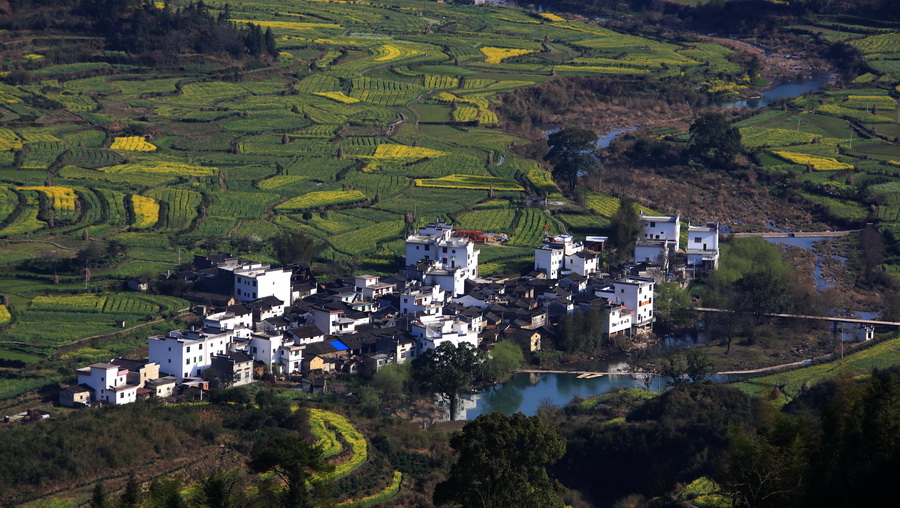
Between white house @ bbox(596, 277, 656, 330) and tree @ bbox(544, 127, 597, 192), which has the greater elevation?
tree @ bbox(544, 127, 597, 192)

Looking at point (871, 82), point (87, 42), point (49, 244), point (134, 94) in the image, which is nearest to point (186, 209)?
point (49, 244)

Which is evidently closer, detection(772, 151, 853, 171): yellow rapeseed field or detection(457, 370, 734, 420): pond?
detection(457, 370, 734, 420): pond

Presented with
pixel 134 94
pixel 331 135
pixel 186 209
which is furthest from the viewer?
pixel 134 94

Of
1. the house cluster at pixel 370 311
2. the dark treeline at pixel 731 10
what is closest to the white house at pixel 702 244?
the house cluster at pixel 370 311

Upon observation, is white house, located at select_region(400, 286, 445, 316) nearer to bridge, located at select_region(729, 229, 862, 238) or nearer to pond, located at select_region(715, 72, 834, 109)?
bridge, located at select_region(729, 229, 862, 238)

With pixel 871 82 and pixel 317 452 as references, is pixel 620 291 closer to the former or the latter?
pixel 317 452

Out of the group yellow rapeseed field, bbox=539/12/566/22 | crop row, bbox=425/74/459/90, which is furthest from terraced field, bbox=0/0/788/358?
yellow rapeseed field, bbox=539/12/566/22
